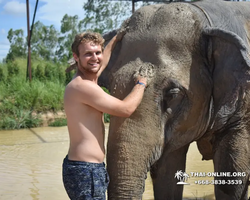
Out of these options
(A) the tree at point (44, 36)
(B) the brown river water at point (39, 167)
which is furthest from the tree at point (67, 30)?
(B) the brown river water at point (39, 167)

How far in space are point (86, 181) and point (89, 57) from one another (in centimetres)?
83

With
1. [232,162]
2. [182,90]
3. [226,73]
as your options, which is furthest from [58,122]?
[226,73]

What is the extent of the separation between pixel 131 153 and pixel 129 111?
301 millimetres

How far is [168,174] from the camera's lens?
4.27 m

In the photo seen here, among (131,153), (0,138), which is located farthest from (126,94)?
(0,138)

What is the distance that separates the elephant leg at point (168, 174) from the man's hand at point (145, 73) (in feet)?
4.12

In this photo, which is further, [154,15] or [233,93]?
[154,15]

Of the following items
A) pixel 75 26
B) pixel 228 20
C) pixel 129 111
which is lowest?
pixel 129 111

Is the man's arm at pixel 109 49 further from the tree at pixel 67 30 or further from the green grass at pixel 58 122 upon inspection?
the tree at pixel 67 30

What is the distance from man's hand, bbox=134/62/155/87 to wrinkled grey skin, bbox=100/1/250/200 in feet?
0.14

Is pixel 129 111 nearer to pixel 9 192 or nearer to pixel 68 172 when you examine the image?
pixel 68 172

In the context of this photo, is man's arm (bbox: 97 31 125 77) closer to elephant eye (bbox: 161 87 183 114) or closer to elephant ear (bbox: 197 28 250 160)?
elephant eye (bbox: 161 87 183 114)

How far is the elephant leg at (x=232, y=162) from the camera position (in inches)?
141

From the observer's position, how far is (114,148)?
2939 millimetres
